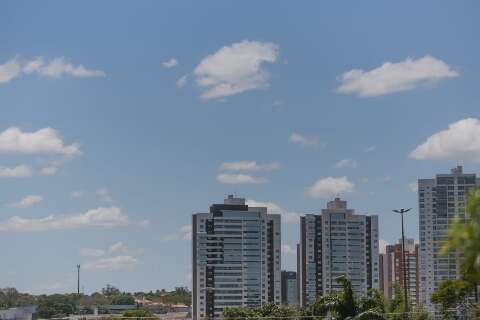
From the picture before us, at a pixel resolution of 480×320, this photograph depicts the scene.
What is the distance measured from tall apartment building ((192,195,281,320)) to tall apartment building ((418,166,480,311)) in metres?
17.8

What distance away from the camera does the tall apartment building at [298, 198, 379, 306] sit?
114 meters

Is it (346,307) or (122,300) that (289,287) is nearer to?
(122,300)

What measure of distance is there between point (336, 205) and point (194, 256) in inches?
750

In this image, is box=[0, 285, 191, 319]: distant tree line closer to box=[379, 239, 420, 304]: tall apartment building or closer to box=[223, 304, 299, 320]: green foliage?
box=[379, 239, 420, 304]: tall apartment building

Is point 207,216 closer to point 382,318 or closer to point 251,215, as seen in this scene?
point 251,215

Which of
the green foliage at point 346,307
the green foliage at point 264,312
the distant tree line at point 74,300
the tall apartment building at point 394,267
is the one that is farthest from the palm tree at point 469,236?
the tall apartment building at point 394,267

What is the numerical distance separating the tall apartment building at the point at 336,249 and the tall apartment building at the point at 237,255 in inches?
157

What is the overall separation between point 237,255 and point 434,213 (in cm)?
2480

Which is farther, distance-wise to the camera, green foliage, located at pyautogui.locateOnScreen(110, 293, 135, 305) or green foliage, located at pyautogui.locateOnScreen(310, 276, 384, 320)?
green foliage, located at pyautogui.locateOnScreen(110, 293, 135, 305)

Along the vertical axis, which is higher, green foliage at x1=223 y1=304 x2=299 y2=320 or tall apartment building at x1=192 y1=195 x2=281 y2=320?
tall apartment building at x1=192 y1=195 x2=281 y2=320

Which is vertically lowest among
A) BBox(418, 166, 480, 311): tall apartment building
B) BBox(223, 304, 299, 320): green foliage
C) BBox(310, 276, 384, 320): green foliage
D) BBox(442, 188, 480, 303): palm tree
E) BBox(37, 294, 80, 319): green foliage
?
BBox(37, 294, 80, 319): green foliage

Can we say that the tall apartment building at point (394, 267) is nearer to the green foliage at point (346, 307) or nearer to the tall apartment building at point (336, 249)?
the tall apartment building at point (336, 249)

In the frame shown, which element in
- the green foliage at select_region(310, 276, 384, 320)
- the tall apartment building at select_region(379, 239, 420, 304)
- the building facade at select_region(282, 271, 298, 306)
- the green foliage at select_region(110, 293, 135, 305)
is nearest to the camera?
the green foliage at select_region(310, 276, 384, 320)

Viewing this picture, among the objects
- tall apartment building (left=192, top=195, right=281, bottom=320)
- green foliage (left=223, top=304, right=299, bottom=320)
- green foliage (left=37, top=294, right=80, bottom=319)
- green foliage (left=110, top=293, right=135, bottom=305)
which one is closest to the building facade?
tall apartment building (left=192, top=195, right=281, bottom=320)
